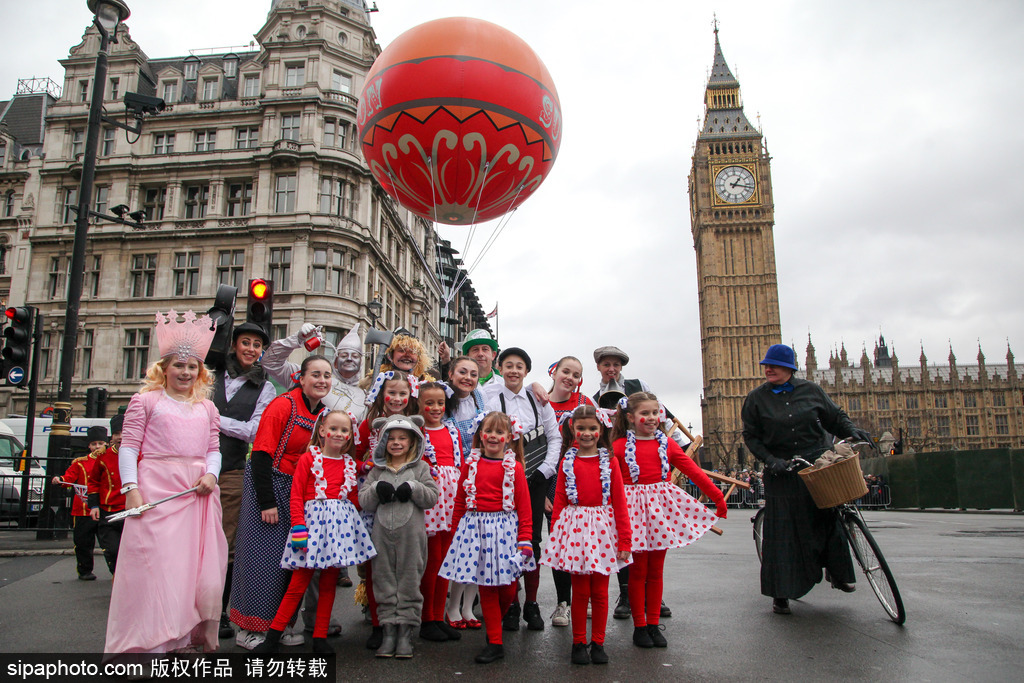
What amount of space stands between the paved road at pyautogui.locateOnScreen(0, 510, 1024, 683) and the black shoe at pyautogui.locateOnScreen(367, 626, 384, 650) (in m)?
0.07

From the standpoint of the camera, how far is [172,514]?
3729mm

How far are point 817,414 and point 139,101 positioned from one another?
1154cm

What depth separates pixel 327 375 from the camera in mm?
4551

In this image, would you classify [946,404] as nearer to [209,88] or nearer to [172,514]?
[209,88]

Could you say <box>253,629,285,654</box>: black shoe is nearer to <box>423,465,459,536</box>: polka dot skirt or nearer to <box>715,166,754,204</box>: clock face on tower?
<box>423,465,459,536</box>: polka dot skirt

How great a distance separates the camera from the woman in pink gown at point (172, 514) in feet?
11.7

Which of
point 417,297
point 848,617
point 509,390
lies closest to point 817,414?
point 848,617

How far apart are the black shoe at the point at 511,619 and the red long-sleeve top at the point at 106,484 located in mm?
4569

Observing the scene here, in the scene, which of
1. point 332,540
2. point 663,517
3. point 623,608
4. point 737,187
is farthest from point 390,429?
point 737,187

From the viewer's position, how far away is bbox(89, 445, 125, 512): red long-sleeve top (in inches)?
273

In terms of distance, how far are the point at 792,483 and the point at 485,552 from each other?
2.67 m

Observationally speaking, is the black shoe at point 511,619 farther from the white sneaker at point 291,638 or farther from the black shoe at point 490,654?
the white sneaker at point 291,638

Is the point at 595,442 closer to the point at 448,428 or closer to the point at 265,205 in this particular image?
the point at 448,428

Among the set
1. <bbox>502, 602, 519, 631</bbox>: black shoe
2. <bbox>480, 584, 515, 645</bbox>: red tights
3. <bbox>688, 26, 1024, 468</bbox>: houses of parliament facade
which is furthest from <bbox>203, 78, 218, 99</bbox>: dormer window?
<bbox>688, 26, 1024, 468</bbox>: houses of parliament facade
